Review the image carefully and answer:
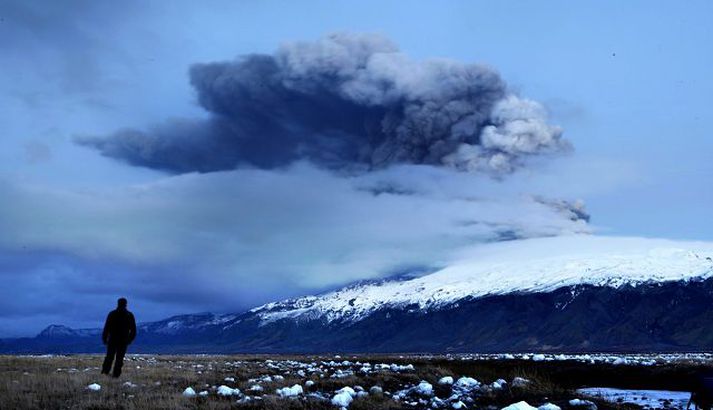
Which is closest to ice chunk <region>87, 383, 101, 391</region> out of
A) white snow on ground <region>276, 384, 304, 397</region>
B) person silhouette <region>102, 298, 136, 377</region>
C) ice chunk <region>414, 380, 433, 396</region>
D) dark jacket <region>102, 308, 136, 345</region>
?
person silhouette <region>102, 298, 136, 377</region>

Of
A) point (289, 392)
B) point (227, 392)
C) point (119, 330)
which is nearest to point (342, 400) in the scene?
point (289, 392)

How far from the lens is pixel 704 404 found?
20.7m

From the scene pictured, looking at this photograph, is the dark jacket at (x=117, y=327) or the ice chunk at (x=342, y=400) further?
the dark jacket at (x=117, y=327)

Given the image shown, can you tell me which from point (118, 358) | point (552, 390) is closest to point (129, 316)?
point (118, 358)

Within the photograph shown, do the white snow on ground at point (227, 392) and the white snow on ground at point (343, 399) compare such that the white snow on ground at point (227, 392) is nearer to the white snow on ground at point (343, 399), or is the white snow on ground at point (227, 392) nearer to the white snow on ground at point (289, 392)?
the white snow on ground at point (289, 392)

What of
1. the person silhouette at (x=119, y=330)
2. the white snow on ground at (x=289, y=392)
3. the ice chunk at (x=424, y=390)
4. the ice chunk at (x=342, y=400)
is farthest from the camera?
the person silhouette at (x=119, y=330)

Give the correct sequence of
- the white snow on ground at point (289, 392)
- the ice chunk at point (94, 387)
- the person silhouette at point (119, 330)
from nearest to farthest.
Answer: the ice chunk at point (94, 387), the white snow on ground at point (289, 392), the person silhouette at point (119, 330)

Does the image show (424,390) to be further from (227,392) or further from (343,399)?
(227,392)

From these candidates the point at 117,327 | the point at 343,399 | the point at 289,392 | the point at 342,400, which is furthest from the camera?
Result: the point at 117,327

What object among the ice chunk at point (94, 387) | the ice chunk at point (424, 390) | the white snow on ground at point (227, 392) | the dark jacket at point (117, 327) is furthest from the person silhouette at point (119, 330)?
the ice chunk at point (424, 390)

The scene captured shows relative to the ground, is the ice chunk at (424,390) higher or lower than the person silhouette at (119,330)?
lower

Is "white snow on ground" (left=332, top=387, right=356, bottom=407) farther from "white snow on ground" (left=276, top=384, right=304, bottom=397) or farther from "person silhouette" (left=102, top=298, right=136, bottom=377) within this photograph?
"person silhouette" (left=102, top=298, right=136, bottom=377)

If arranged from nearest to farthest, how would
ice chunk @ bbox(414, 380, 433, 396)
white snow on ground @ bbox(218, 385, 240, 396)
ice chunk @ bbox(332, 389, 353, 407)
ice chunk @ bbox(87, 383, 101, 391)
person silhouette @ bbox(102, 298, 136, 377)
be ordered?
ice chunk @ bbox(332, 389, 353, 407) → ice chunk @ bbox(87, 383, 101, 391) → white snow on ground @ bbox(218, 385, 240, 396) → ice chunk @ bbox(414, 380, 433, 396) → person silhouette @ bbox(102, 298, 136, 377)

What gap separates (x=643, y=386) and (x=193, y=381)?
1011 inches
